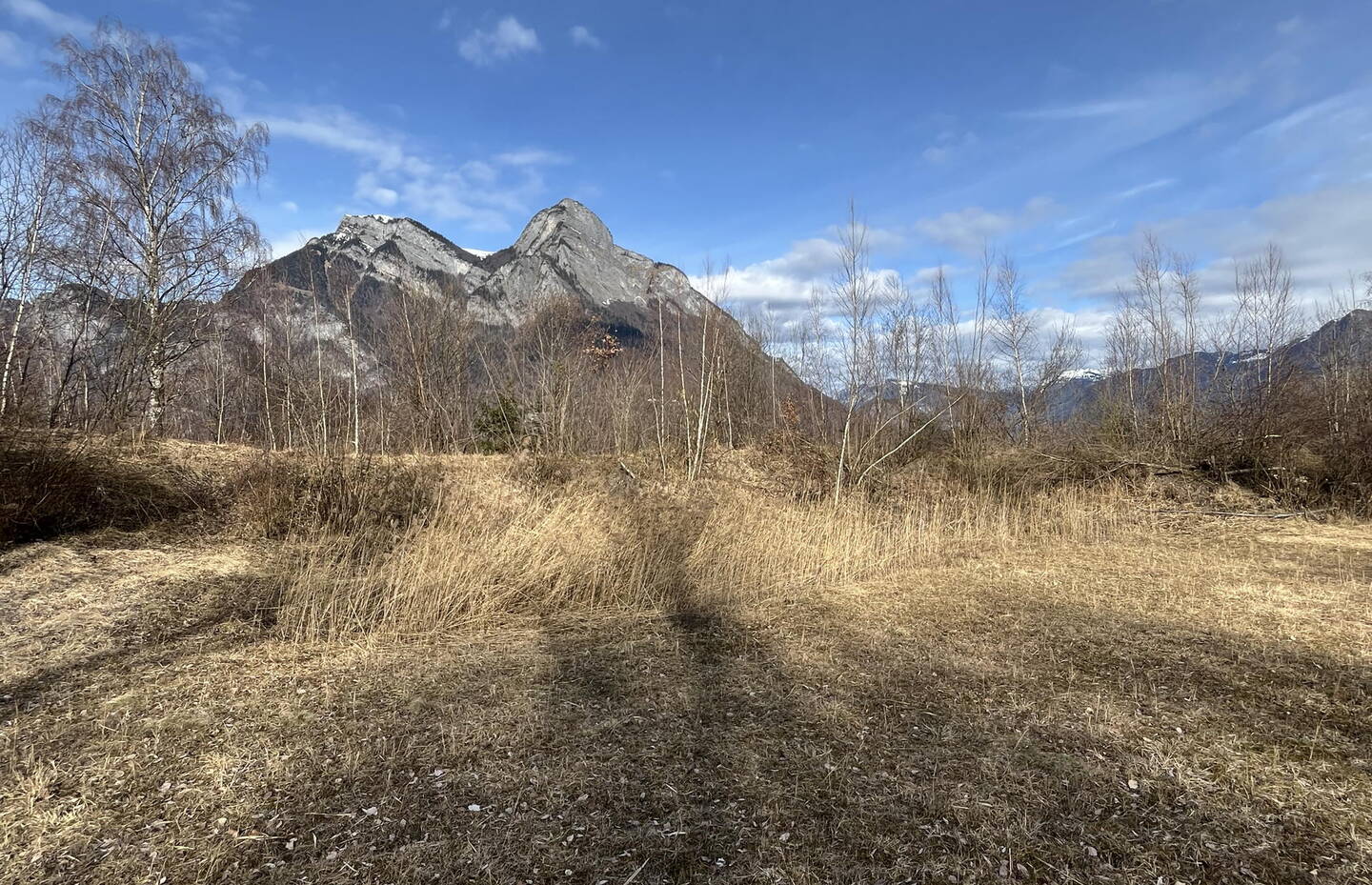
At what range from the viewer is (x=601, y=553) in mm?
5941

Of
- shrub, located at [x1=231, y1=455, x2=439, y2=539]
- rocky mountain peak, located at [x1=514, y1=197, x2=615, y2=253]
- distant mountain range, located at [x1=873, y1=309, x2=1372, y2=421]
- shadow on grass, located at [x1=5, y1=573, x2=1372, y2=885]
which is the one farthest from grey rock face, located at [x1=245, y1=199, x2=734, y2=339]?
shadow on grass, located at [x1=5, y1=573, x2=1372, y2=885]

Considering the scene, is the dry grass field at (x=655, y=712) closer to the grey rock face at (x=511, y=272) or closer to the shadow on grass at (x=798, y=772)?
the shadow on grass at (x=798, y=772)

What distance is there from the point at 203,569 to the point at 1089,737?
264 inches

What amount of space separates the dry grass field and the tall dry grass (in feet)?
0.13

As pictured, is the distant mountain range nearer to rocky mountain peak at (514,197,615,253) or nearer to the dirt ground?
the dirt ground

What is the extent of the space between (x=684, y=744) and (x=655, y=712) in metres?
0.41

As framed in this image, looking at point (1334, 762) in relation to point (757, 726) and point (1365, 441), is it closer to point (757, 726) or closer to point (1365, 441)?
point (757, 726)

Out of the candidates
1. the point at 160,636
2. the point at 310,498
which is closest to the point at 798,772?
the point at 160,636

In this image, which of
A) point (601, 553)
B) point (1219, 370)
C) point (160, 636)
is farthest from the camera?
point (1219, 370)

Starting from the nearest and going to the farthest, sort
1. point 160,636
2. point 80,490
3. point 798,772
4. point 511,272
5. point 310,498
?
point 798,772 < point 160,636 < point 80,490 < point 310,498 < point 511,272

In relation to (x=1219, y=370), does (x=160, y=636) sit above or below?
below

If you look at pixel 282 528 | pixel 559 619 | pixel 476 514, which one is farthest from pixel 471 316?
pixel 559 619

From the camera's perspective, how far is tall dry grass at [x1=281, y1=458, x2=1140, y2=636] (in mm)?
5004

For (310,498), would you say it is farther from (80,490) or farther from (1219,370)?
(1219,370)
